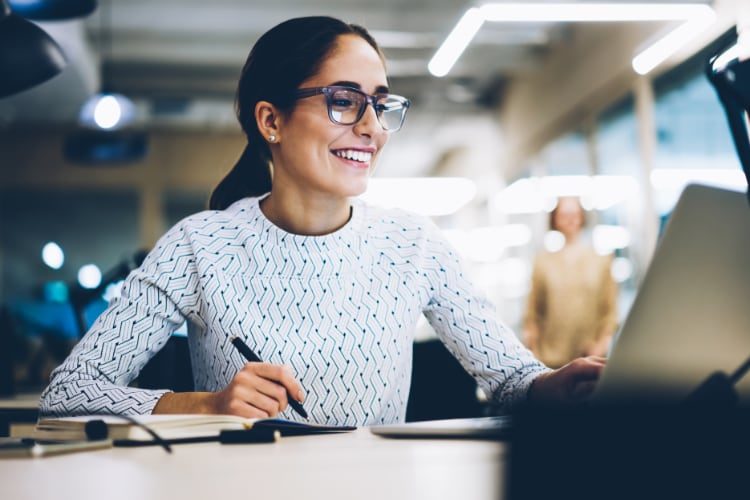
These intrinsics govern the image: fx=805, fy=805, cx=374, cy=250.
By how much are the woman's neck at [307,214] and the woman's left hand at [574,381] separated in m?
0.57

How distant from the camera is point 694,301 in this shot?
0.70m

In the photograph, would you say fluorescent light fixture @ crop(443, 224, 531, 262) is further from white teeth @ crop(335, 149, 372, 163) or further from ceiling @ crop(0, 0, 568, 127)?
white teeth @ crop(335, 149, 372, 163)

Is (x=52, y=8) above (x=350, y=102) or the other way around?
above

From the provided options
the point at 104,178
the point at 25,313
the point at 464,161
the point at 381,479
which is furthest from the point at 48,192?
the point at 381,479

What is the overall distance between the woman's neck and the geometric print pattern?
0.04 m

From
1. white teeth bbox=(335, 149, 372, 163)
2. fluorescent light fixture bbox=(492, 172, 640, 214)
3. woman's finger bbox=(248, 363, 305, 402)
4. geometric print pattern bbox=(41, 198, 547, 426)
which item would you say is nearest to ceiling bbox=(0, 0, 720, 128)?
fluorescent light fixture bbox=(492, 172, 640, 214)

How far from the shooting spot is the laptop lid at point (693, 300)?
0.70m

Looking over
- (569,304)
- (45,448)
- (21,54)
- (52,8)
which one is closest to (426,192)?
(569,304)

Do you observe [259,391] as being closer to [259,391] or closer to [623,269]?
[259,391]

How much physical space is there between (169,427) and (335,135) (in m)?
0.76

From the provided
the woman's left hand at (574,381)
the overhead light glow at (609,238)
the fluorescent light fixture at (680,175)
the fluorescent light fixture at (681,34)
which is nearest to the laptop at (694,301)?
the woman's left hand at (574,381)

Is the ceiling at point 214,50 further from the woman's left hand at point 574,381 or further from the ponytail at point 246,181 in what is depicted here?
the woman's left hand at point 574,381

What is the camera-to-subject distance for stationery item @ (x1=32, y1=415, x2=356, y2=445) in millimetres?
1040

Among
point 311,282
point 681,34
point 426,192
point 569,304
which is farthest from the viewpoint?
point 426,192
